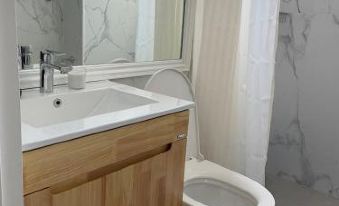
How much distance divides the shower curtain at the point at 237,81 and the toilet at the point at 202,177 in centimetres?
20

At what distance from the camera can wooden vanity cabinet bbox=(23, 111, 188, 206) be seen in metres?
0.90

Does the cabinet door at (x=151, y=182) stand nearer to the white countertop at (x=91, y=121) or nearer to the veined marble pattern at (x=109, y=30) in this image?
the white countertop at (x=91, y=121)

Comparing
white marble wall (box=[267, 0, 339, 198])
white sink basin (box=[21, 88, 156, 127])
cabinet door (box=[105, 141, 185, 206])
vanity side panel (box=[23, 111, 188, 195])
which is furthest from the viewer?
white marble wall (box=[267, 0, 339, 198])

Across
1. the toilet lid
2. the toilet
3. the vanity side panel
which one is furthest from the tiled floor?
the vanity side panel

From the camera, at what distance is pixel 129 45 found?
1705mm

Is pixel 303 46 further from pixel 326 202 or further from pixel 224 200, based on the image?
pixel 224 200

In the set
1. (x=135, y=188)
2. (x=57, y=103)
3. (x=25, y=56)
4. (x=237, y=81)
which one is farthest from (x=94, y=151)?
(x=237, y=81)

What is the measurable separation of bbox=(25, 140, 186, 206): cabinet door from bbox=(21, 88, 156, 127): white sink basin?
0.75ft

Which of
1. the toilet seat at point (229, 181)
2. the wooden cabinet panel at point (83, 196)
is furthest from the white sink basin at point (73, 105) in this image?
the toilet seat at point (229, 181)

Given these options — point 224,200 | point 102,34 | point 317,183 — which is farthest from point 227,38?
point 317,183

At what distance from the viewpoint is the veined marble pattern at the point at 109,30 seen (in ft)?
5.05

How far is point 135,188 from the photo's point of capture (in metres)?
1.15

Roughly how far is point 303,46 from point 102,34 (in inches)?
55.5

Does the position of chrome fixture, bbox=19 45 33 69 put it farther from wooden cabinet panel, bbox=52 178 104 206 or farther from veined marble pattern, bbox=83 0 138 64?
wooden cabinet panel, bbox=52 178 104 206
